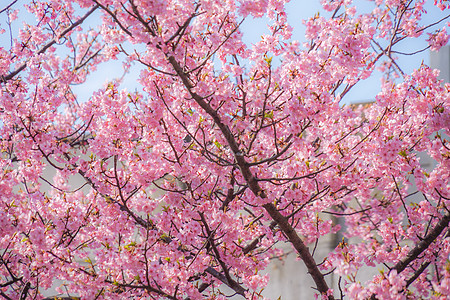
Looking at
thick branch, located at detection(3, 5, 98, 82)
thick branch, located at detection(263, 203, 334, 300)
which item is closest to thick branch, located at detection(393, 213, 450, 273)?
thick branch, located at detection(263, 203, 334, 300)

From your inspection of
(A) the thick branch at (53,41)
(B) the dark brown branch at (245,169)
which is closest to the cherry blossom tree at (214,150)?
(B) the dark brown branch at (245,169)

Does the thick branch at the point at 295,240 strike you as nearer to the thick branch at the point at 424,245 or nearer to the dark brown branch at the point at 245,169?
the dark brown branch at the point at 245,169

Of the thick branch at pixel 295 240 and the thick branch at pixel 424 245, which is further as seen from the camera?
the thick branch at pixel 424 245

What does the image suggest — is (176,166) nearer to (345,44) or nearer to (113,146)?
(113,146)

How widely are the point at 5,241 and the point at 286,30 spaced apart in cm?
438

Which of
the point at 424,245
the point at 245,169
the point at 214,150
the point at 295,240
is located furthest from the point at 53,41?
the point at 424,245

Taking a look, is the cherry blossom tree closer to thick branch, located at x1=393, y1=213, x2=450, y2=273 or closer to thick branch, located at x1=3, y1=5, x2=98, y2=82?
thick branch, located at x1=393, y1=213, x2=450, y2=273

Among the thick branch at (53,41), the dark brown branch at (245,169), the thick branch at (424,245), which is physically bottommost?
the thick branch at (424,245)

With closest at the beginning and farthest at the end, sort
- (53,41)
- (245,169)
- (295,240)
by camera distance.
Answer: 1. (245,169)
2. (295,240)
3. (53,41)

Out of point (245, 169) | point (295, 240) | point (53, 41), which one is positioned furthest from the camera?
point (53, 41)

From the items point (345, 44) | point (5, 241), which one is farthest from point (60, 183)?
point (345, 44)

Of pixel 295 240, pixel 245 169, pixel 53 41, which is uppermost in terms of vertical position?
pixel 53 41

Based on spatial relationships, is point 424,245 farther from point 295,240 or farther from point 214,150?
point 214,150

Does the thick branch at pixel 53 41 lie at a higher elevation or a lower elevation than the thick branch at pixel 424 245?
higher
